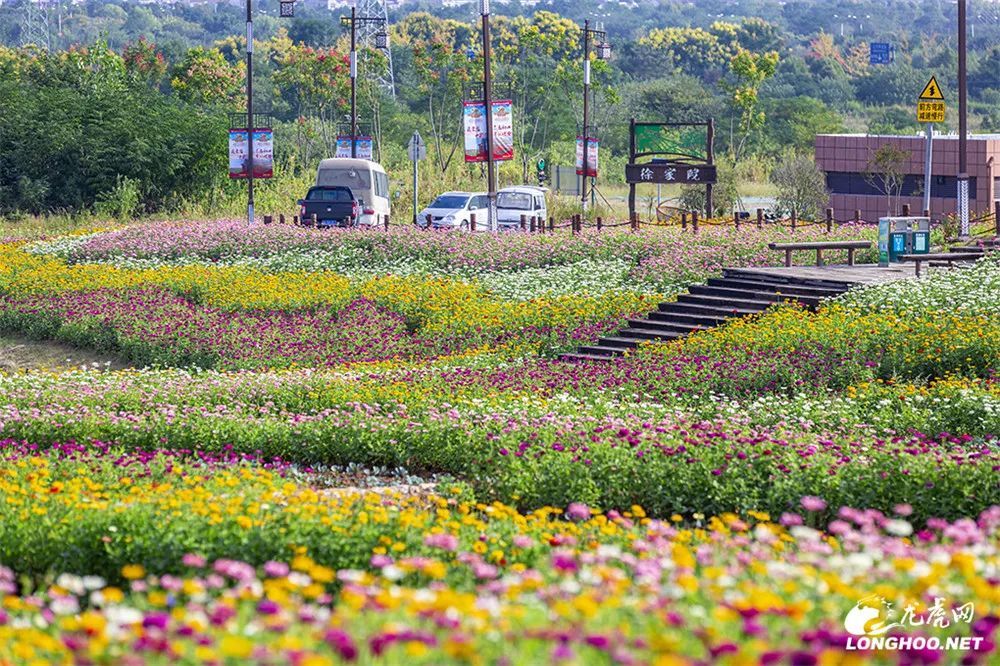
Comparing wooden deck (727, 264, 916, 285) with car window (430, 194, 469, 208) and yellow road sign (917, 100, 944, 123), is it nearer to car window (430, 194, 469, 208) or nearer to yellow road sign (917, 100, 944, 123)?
yellow road sign (917, 100, 944, 123)

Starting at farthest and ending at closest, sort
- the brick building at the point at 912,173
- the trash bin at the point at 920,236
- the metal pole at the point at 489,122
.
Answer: the brick building at the point at 912,173
the metal pole at the point at 489,122
the trash bin at the point at 920,236

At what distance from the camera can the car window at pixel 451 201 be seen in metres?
41.6

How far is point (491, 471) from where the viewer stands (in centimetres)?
1298

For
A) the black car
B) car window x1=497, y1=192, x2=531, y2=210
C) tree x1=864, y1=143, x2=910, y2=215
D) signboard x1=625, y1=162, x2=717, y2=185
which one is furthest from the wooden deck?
tree x1=864, y1=143, x2=910, y2=215

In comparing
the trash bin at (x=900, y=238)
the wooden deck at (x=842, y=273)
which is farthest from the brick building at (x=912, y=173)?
the wooden deck at (x=842, y=273)

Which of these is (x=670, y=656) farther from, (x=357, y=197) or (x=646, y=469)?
(x=357, y=197)

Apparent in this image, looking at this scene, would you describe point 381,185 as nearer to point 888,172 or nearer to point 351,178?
point 351,178

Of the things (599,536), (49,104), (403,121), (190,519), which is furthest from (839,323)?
(403,121)

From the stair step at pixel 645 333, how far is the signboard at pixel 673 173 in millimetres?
13136

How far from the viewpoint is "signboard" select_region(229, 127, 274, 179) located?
4359 centimetres

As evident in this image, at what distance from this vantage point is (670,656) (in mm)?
5172

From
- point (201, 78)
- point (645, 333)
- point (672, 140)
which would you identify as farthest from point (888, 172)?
point (201, 78)

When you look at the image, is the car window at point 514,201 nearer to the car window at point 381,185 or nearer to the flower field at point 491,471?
the car window at point 381,185

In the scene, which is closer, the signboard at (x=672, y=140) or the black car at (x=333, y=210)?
the signboard at (x=672, y=140)
